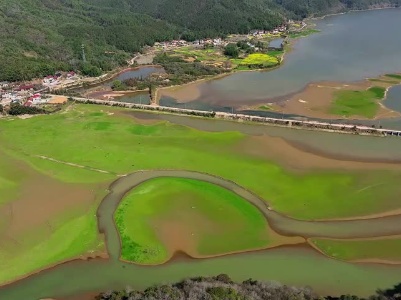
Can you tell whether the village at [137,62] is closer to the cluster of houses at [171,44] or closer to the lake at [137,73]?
the cluster of houses at [171,44]

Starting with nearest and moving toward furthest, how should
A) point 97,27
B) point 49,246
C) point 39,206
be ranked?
point 49,246, point 39,206, point 97,27

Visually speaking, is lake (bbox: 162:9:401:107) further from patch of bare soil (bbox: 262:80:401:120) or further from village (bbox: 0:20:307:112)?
village (bbox: 0:20:307:112)

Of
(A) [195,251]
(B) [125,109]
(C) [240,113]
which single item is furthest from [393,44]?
(A) [195,251]

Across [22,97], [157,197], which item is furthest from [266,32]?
[157,197]

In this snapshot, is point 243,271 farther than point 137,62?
No

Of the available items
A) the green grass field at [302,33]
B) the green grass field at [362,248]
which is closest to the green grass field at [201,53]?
the green grass field at [302,33]

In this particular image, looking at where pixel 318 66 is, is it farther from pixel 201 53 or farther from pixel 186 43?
pixel 186 43

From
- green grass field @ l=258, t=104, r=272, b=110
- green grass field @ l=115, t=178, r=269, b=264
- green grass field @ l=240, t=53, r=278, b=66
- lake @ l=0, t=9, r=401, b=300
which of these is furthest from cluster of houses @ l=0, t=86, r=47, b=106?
green grass field @ l=240, t=53, r=278, b=66

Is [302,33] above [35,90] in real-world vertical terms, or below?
above
